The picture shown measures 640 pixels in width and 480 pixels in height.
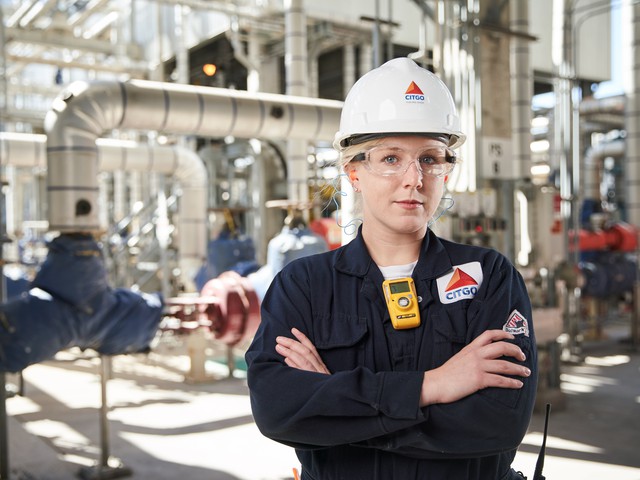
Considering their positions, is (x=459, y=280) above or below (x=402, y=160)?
below

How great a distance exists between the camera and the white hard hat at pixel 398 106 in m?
1.55

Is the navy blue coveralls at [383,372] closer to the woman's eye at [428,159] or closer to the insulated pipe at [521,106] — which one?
the woman's eye at [428,159]

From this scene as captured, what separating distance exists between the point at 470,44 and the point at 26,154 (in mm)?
5981

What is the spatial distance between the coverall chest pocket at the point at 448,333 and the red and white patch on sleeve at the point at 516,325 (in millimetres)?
103

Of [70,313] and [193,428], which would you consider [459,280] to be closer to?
[70,313]

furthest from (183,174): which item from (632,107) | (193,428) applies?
(632,107)

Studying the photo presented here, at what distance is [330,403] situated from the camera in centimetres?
134

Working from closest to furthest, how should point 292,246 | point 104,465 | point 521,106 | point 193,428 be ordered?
point 104,465 → point 292,246 → point 193,428 → point 521,106

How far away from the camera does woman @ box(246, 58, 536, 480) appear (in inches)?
53.1

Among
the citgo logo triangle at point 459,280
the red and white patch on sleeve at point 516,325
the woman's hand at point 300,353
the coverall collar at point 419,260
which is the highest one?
the coverall collar at point 419,260

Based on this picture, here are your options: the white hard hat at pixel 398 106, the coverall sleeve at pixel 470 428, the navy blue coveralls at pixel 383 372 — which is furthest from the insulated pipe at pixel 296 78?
the coverall sleeve at pixel 470 428

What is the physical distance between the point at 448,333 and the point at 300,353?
0.34 m

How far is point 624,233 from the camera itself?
9586 millimetres

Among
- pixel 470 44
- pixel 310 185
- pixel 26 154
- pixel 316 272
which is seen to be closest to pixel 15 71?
pixel 26 154
